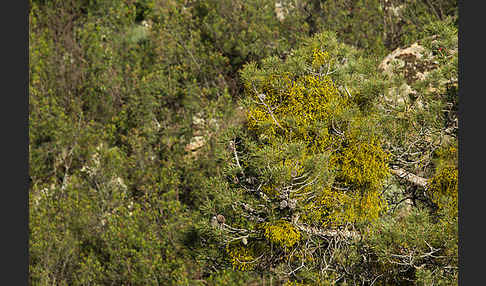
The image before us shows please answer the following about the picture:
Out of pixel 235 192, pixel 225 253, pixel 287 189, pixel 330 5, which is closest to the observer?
pixel 287 189

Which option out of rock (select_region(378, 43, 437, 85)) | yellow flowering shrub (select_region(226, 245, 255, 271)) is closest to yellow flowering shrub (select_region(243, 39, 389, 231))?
yellow flowering shrub (select_region(226, 245, 255, 271))

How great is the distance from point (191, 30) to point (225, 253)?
1558 centimetres

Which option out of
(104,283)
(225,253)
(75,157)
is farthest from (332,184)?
(75,157)

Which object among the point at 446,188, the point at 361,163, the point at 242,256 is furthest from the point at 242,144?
the point at 446,188

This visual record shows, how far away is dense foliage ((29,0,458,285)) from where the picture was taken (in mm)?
12055

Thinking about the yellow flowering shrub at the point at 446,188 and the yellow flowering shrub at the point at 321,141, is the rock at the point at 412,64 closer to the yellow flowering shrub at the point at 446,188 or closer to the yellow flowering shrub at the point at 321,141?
the yellow flowering shrub at the point at 446,188

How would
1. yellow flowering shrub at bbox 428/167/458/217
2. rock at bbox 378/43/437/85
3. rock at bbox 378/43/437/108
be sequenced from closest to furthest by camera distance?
yellow flowering shrub at bbox 428/167/458/217, rock at bbox 378/43/437/108, rock at bbox 378/43/437/85

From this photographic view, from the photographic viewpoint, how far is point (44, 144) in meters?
25.1

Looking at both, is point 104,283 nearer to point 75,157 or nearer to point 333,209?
point 75,157

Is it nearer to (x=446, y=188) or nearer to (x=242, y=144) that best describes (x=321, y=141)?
(x=242, y=144)

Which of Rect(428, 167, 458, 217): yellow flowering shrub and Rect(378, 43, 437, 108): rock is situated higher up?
Rect(428, 167, 458, 217): yellow flowering shrub

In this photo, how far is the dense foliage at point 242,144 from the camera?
12055 mm

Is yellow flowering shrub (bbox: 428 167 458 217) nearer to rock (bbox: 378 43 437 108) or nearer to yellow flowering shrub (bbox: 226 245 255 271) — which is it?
rock (bbox: 378 43 437 108)

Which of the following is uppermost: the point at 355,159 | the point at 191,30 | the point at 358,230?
the point at 355,159
